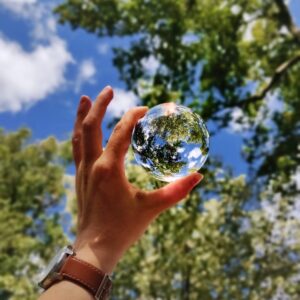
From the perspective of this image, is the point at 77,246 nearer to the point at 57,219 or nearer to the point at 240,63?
the point at 240,63

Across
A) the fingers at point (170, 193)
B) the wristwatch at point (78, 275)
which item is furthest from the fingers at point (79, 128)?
the wristwatch at point (78, 275)

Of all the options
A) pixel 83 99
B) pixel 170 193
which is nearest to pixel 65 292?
pixel 170 193

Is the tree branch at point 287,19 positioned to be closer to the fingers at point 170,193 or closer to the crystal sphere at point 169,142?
the crystal sphere at point 169,142

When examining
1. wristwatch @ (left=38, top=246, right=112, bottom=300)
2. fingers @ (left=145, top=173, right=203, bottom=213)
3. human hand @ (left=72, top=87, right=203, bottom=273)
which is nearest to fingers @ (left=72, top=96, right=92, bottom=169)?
human hand @ (left=72, top=87, right=203, bottom=273)

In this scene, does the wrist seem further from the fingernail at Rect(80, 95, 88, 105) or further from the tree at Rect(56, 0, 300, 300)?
the tree at Rect(56, 0, 300, 300)

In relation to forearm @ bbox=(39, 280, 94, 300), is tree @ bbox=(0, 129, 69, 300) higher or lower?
higher
